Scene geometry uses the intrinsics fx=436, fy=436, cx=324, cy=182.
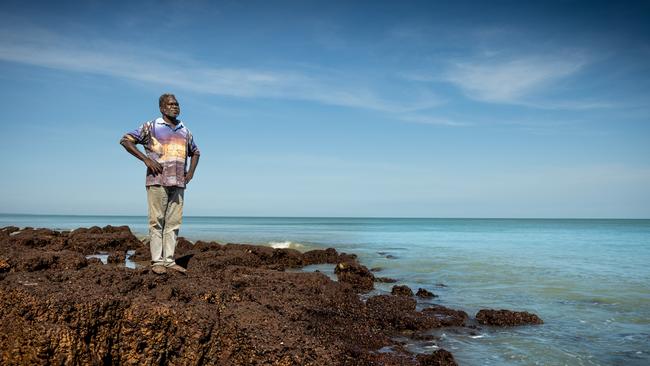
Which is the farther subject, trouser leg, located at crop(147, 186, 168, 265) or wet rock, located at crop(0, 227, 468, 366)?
trouser leg, located at crop(147, 186, 168, 265)

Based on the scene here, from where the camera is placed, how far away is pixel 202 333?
15.1 feet

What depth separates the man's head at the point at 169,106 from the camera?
663cm

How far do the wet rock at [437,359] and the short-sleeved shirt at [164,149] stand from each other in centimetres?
432

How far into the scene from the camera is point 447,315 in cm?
888

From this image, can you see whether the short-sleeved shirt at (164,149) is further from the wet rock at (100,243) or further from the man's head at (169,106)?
the wet rock at (100,243)

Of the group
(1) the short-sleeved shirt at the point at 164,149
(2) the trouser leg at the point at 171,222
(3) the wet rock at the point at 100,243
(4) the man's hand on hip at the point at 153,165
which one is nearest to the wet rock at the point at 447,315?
(2) the trouser leg at the point at 171,222

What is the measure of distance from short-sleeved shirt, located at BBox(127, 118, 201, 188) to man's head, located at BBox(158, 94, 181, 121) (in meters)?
0.14

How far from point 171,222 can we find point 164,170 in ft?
2.78

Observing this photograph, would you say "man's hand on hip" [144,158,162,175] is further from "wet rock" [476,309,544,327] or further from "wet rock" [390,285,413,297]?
"wet rock" [390,285,413,297]

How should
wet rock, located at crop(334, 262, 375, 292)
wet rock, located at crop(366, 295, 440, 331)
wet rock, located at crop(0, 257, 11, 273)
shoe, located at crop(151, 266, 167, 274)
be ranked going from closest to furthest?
wet rock, located at crop(0, 257, 11, 273) < shoe, located at crop(151, 266, 167, 274) < wet rock, located at crop(366, 295, 440, 331) < wet rock, located at crop(334, 262, 375, 292)

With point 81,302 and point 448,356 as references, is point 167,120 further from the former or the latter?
point 448,356

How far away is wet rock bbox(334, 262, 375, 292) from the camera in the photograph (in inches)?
474

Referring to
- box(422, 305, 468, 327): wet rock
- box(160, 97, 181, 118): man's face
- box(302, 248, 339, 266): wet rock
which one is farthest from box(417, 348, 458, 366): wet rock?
box(302, 248, 339, 266): wet rock

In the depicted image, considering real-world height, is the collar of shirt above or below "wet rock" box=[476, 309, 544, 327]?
above
